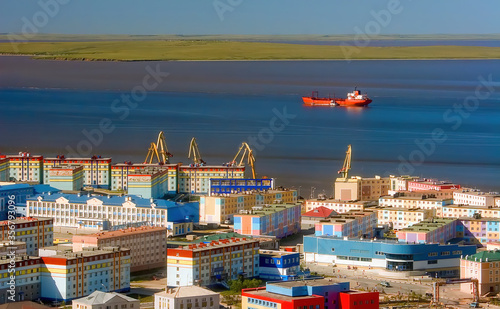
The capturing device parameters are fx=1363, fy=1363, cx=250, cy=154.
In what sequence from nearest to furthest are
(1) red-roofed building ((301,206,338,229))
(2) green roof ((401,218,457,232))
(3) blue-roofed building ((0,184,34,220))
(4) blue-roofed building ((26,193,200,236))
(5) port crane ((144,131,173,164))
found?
(2) green roof ((401,218,457,232)), (4) blue-roofed building ((26,193,200,236)), (1) red-roofed building ((301,206,338,229)), (3) blue-roofed building ((0,184,34,220)), (5) port crane ((144,131,173,164))

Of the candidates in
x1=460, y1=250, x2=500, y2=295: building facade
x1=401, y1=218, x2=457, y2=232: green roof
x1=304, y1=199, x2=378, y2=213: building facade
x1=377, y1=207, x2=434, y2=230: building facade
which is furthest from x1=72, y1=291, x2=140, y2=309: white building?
x1=304, y1=199, x2=378, y2=213: building facade

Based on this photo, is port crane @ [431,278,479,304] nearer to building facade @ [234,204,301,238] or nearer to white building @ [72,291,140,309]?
building facade @ [234,204,301,238]

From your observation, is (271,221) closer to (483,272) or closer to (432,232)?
(432,232)

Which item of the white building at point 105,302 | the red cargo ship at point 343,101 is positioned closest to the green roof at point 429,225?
the white building at point 105,302

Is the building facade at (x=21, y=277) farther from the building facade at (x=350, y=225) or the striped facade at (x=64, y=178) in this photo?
the striped facade at (x=64, y=178)

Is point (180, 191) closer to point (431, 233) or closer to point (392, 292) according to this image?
point (431, 233)
